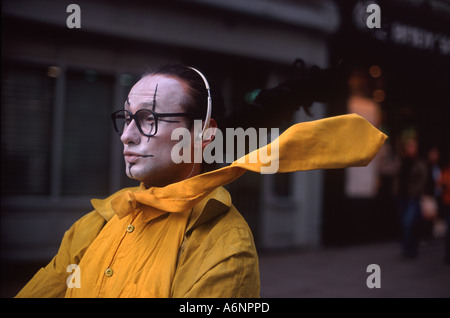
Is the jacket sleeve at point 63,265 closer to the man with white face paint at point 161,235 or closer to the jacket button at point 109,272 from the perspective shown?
the man with white face paint at point 161,235

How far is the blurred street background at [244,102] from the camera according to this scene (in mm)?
5707

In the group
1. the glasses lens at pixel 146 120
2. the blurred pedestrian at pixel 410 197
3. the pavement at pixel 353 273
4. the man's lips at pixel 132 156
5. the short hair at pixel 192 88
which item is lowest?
the pavement at pixel 353 273

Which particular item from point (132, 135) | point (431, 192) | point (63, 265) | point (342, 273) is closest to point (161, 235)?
Result: point (132, 135)

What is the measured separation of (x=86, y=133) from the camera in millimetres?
6246

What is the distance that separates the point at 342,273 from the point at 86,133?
14.2ft

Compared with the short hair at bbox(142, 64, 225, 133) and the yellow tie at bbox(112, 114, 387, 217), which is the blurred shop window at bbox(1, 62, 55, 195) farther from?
the yellow tie at bbox(112, 114, 387, 217)

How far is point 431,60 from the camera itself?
29.5 feet

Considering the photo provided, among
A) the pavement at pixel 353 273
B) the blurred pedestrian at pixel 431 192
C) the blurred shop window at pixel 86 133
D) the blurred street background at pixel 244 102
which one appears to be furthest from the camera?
the blurred pedestrian at pixel 431 192

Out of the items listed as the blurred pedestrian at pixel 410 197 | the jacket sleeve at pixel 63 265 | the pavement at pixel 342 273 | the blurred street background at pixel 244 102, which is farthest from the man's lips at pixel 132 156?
the blurred pedestrian at pixel 410 197

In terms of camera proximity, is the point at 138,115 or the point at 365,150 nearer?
the point at 365,150

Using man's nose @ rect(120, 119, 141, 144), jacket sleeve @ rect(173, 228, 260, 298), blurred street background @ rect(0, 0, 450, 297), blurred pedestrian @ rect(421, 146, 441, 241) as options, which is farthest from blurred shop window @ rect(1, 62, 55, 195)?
blurred pedestrian @ rect(421, 146, 441, 241)
